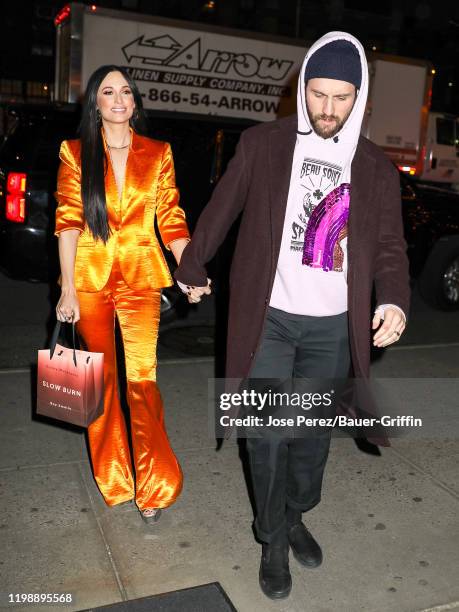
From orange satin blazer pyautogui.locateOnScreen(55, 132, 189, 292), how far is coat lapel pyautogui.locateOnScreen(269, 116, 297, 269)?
2.02 feet

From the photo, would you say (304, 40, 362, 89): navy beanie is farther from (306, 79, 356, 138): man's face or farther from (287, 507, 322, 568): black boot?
(287, 507, 322, 568): black boot

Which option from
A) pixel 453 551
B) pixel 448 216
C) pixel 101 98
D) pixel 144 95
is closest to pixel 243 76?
pixel 144 95

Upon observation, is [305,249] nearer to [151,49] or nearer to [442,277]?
[442,277]

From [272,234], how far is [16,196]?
13.5ft

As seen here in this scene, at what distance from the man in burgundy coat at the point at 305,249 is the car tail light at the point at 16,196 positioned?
3.73m

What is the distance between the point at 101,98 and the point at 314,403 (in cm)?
156

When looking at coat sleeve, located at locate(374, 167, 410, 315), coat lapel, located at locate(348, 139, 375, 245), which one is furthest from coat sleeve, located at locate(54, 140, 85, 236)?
coat sleeve, located at locate(374, 167, 410, 315)

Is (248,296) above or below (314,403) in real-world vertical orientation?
above

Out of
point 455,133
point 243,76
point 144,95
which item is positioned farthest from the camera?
point 455,133

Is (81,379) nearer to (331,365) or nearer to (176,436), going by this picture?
(331,365)

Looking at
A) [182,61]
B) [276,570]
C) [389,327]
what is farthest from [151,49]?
[276,570]

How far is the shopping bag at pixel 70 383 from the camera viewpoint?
2893 mm

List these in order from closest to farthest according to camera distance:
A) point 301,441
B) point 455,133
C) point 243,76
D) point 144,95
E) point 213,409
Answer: point 301,441 < point 213,409 < point 144,95 < point 243,76 < point 455,133

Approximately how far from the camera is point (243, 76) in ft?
36.0
